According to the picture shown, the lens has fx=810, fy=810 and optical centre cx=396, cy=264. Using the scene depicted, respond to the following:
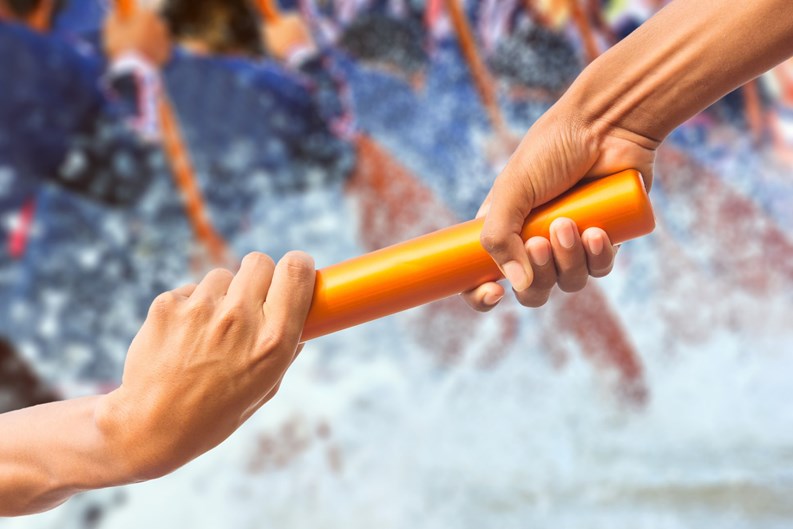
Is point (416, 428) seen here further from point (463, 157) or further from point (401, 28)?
point (401, 28)

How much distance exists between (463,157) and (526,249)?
2452mm

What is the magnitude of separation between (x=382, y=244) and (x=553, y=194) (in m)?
2.38

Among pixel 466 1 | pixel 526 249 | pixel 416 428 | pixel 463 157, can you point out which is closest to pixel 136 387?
pixel 526 249

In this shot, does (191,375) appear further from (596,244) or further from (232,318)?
(596,244)

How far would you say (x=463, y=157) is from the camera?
3.11 m

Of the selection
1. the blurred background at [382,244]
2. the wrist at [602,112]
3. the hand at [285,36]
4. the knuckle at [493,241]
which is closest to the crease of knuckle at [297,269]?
the knuckle at [493,241]

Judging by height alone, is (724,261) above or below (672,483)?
above

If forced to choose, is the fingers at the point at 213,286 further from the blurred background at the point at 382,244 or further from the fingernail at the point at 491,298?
the blurred background at the point at 382,244

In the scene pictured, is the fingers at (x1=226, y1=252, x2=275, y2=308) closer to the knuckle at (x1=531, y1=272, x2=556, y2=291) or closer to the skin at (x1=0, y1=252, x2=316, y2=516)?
the skin at (x1=0, y1=252, x2=316, y2=516)

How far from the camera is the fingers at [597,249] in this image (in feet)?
2.22

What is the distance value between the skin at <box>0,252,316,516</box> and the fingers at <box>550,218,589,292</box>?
0.69 ft

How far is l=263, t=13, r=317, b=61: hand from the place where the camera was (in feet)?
10.1

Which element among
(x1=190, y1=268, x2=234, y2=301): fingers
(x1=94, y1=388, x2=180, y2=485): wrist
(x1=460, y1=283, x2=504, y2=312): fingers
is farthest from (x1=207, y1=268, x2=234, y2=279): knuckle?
(x1=460, y1=283, x2=504, y2=312): fingers

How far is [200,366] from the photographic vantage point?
64 centimetres
